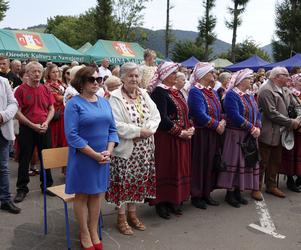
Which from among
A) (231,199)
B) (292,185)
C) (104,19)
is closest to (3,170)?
(231,199)

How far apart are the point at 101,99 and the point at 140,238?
5.24 feet

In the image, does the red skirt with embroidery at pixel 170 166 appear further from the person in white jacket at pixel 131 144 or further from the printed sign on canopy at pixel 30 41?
the printed sign on canopy at pixel 30 41

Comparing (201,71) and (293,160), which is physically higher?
(201,71)

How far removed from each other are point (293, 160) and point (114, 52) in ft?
47.0

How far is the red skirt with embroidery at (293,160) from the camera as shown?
5.89m

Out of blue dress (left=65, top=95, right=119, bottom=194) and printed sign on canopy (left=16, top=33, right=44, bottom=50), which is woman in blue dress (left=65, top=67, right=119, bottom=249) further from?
printed sign on canopy (left=16, top=33, right=44, bottom=50)

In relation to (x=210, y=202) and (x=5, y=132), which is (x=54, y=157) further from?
(x=210, y=202)

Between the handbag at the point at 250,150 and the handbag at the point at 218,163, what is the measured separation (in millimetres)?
333

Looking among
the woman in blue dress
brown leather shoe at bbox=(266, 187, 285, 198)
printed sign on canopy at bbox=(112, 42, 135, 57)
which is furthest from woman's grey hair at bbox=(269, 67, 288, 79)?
printed sign on canopy at bbox=(112, 42, 135, 57)

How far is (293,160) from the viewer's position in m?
5.93

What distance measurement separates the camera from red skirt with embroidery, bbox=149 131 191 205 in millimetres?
4504

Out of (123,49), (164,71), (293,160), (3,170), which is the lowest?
(293,160)

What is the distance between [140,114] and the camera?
407cm

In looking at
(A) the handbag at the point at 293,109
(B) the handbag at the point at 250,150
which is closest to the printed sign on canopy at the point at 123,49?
(A) the handbag at the point at 293,109
